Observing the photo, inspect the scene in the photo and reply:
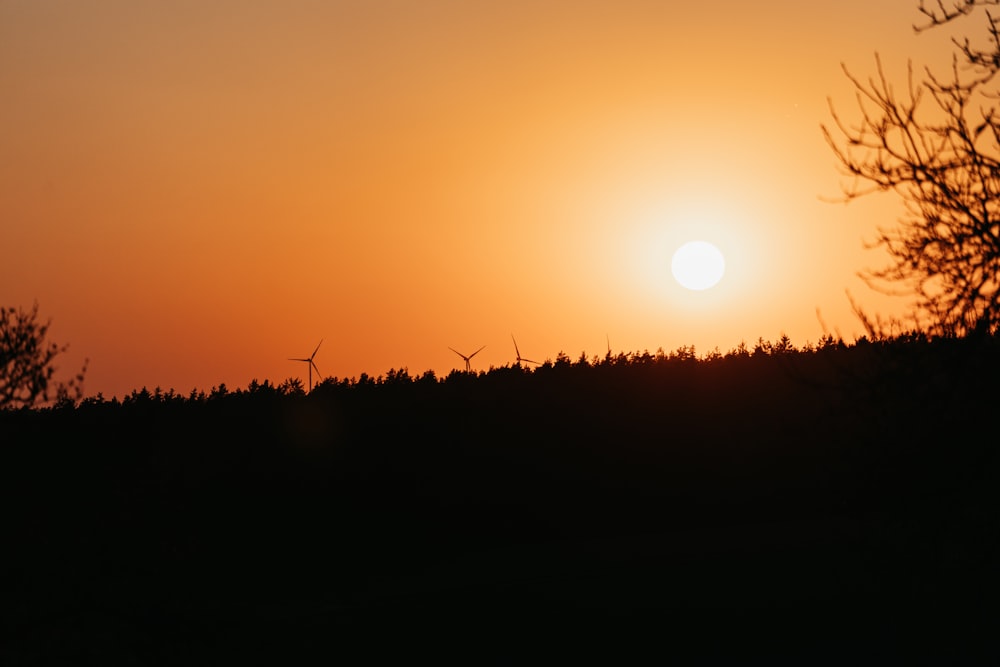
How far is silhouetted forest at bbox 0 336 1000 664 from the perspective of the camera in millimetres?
18484

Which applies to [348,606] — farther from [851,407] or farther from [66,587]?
[851,407]

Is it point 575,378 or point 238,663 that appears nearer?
point 238,663

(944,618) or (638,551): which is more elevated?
(638,551)

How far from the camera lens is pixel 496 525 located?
82.1ft

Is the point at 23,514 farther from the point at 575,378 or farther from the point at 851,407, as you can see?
the point at 851,407

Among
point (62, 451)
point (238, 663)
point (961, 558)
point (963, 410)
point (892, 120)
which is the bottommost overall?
point (238, 663)

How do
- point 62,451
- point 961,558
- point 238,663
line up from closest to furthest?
point 961,558 < point 238,663 < point 62,451

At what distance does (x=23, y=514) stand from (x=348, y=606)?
7536 millimetres

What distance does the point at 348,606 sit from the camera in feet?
64.9

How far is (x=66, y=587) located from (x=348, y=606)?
5.41m

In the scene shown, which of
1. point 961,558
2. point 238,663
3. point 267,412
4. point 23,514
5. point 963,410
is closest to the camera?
point 963,410

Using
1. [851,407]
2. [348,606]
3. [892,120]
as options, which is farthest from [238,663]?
[892,120]

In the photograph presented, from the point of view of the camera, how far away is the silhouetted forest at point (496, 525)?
1848 cm

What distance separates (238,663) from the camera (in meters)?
18.2
